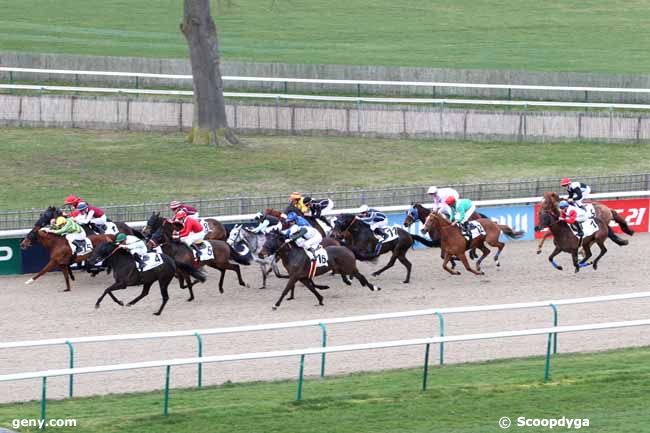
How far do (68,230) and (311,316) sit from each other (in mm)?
3757

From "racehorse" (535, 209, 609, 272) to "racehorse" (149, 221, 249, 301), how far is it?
448cm

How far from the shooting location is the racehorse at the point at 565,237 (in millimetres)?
19891

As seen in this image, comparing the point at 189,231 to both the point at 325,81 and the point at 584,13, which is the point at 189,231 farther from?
the point at 584,13

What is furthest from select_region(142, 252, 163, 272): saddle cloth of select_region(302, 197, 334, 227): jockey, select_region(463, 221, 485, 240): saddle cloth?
select_region(463, 221, 485, 240): saddle cloth

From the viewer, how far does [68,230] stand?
19.1m

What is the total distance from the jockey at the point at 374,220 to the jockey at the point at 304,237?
A: 5.84 feet

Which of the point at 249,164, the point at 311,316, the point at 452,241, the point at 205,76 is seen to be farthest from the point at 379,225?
the point at 205,76

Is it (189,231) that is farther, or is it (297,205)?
(297,205)

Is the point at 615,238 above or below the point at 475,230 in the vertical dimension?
below

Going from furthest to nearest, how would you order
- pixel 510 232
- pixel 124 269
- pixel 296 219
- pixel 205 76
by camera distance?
pixel 205 76 → pixel 510 232 → pixel 296 219 → pixel 124 269

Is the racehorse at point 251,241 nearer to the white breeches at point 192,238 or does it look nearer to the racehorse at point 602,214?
the white breeches at point 192,238

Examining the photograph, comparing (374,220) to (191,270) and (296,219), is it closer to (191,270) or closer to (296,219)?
(296,219)

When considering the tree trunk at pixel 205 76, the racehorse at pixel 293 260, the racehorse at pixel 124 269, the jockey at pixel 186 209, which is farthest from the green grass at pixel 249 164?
the racehorse at pixel 293 260

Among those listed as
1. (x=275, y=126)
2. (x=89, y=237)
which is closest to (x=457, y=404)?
(x=89, y=237)
